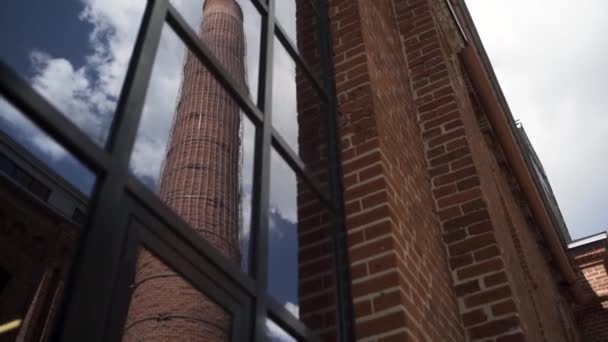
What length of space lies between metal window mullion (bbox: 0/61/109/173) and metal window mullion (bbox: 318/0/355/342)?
1365 millimetres

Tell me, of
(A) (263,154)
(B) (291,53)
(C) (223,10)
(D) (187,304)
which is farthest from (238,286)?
(C) (223,10)

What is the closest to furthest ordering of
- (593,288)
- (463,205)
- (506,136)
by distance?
(463,205) → (506,136) → (593,288)

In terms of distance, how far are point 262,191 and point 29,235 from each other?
874mm

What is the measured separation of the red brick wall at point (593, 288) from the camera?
378 inches

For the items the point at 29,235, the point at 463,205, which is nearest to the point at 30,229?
the point at 29,235

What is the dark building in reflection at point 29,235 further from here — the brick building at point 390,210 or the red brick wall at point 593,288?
the red brick wall at point 593,288

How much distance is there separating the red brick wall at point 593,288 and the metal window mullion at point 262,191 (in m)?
8.26

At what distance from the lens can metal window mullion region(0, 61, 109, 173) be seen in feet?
4.75

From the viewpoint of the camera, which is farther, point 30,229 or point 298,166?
point 298,166

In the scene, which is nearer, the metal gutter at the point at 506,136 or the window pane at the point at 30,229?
the window pane at the point at 30,229

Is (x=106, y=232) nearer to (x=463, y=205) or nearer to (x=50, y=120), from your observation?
(x=50, y=120)

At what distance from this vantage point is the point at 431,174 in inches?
151

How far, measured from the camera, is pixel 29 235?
1917 millimetres

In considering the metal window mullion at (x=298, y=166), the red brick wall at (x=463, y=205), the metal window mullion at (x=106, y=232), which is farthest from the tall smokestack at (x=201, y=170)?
the metal window mullion at (x=106, y=232)
